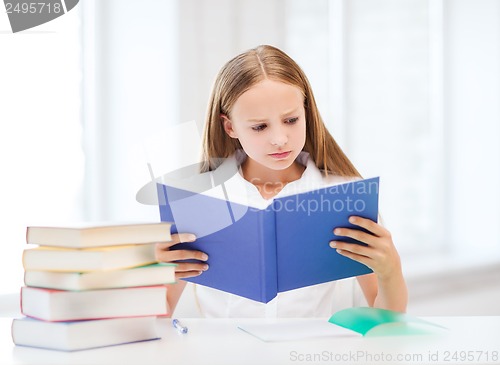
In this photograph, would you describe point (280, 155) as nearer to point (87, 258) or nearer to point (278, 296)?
point (278, 296)

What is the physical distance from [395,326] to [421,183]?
2.36 metres

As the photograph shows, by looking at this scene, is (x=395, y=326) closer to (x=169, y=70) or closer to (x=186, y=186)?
(x=186, y=186)

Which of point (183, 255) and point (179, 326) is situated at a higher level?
point (183, 255)

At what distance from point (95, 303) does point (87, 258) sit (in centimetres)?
8

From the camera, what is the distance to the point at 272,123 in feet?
5.66

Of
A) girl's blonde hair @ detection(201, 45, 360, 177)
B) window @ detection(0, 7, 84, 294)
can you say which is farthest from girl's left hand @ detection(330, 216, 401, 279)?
window @ detection(0, 7, 84, 294)

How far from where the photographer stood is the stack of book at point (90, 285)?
1212mm

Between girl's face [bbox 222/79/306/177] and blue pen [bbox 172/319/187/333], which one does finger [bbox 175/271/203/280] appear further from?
girl's face [bbox 222/79/306/177]

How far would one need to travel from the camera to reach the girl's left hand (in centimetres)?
145

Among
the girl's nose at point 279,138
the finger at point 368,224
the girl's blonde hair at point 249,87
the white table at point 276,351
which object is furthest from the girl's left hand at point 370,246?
the girl's blonde hair at point 249,87

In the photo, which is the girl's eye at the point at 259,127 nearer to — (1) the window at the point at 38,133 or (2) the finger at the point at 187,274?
(2) the finger at the point at 187,274

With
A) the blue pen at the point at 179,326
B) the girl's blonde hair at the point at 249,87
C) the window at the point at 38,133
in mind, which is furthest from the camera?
the window at the point at 38,133

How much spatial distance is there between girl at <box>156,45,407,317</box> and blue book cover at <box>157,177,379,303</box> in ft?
0.28

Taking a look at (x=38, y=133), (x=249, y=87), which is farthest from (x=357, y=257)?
(x=38, y=133)
